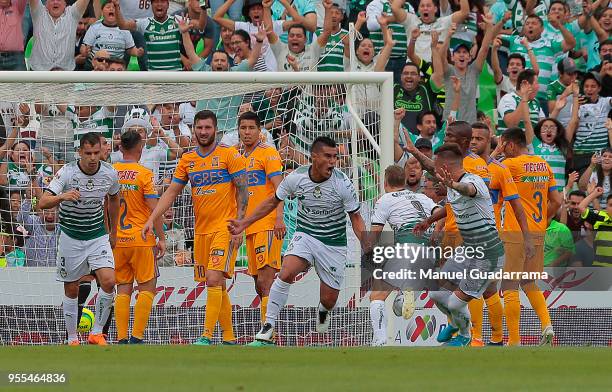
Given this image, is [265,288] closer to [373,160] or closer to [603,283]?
[373,160]

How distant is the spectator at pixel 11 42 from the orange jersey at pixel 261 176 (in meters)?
5.65

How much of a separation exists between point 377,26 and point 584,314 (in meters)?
6.26

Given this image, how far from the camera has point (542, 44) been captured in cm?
2212

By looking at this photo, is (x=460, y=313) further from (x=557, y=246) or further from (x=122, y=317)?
(x=122, y=317)

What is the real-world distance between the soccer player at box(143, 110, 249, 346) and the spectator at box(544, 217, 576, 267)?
189 inches

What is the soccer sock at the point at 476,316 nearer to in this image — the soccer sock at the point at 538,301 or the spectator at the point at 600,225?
the soccer sock at the point at 538,301

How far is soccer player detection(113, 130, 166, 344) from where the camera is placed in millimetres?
15734

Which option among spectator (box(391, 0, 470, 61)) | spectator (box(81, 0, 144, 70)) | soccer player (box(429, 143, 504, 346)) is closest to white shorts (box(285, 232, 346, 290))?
soccer player (box(429, 143, 504, 346))

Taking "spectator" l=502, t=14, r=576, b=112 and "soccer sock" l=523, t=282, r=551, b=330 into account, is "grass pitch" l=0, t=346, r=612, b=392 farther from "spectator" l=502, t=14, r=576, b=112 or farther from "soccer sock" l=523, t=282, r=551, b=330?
"spectator" l=502, t=14, r=576, b=112

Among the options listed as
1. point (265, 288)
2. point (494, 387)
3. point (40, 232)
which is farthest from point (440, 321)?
point (494, 387)

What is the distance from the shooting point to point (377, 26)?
21.3 m

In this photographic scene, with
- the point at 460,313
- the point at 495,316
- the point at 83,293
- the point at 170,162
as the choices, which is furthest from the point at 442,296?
the point at 83,293

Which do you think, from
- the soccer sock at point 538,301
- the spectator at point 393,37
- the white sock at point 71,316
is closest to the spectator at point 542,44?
the spectator at point 393,37

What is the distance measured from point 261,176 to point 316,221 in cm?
197
